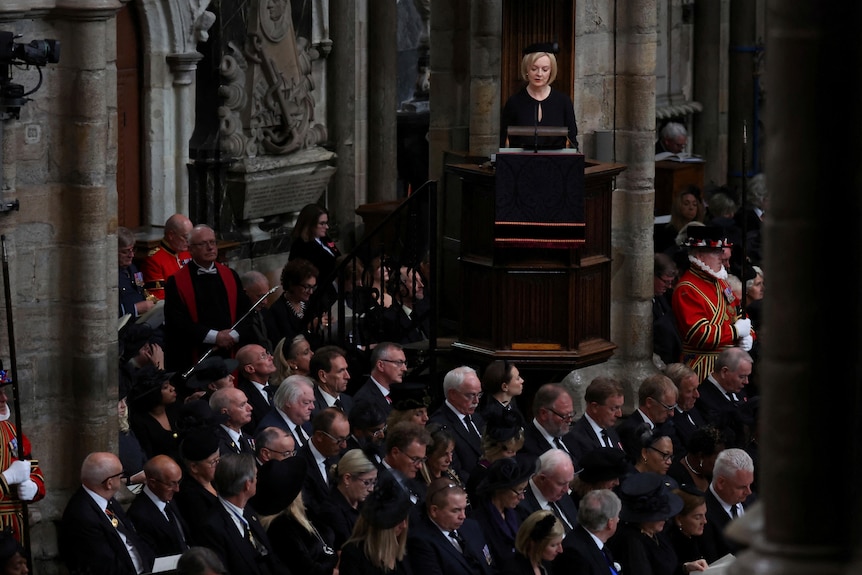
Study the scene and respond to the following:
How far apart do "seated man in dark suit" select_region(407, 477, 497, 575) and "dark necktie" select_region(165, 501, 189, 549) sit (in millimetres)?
1045

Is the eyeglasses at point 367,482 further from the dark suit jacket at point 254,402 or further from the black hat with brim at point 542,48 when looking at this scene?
the black hat with brim at point 542,48

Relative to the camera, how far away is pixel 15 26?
387 inches

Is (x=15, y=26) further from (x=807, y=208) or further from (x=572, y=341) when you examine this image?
(x=807, y=208)

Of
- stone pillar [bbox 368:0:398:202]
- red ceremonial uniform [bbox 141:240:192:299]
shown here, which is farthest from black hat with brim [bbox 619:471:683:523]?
stone pillar [bbox 368:0:398:202]

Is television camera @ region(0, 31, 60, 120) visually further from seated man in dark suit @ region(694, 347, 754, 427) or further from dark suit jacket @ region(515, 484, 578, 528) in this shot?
seated man in dark suit @ region(694, 347, 754, 427)

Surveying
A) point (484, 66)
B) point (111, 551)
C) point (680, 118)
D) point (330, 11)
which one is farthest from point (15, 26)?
point (680, 118)

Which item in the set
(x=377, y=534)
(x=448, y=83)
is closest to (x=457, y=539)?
(x=377, y=534)

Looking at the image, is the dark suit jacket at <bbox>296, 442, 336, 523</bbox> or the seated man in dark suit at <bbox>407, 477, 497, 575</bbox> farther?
the dark suit jacket at <bbox>296, 442, 336, 523</bbox>

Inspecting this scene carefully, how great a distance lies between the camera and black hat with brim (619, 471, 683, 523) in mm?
9961

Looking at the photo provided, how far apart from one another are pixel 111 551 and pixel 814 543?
16.1 feet

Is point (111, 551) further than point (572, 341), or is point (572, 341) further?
point (572, 341)

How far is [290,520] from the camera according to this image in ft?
31.3

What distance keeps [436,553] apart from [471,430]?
6.74 ft

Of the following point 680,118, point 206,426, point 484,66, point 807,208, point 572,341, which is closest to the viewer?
point 807,208
